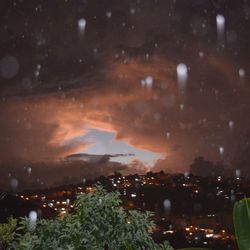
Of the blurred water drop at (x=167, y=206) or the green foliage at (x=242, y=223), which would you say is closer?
the green foliage at (x=242, y=223)

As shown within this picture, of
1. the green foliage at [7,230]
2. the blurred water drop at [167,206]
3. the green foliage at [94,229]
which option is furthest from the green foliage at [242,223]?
the blurred water drop at [167,206]

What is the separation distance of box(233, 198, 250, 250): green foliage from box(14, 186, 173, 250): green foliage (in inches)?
95.0

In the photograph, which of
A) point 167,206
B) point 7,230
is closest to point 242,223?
point 7,230

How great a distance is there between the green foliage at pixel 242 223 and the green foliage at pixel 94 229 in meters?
2.41

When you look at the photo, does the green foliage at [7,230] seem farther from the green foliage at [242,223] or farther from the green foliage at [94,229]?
the green foliage at [242,223]

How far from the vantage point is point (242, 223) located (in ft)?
11.7

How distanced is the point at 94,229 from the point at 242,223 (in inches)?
110

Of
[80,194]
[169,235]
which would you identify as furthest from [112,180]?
[80,194]

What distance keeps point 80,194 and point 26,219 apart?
2.90ft

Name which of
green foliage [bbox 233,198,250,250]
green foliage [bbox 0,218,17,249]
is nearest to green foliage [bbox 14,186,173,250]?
green foliage [bbox 233,198,250,250]

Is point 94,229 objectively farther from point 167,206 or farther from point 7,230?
point 167,206

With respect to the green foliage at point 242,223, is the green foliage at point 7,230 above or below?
above

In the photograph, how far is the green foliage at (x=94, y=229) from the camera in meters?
5.76

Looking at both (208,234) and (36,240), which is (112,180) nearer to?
(208,234)
